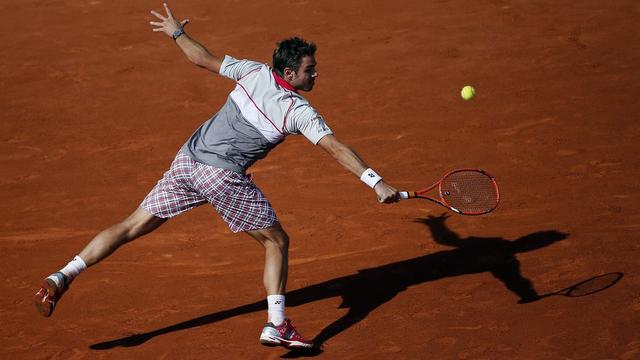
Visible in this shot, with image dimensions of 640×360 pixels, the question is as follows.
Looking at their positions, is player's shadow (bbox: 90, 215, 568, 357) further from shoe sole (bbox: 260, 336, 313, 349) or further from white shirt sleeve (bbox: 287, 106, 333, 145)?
white shirt sleeve (bbox: 287, 106, 333, 145)

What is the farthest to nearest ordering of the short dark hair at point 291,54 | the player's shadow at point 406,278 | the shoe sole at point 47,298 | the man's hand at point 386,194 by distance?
the player's shadow at point 406,278 → the shoe sole at point 47,298 → the short dark hair at point 291,54 → the man's hand at point 386,194

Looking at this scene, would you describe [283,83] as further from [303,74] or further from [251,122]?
[251,122]

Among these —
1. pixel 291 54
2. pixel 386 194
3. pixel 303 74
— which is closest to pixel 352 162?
pixel 386 194

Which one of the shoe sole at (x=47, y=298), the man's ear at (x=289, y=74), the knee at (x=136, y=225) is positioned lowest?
the shoe sole at (x=47, y=298)

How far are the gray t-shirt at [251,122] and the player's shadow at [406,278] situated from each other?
4.24ft

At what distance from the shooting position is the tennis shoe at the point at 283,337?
5926mm

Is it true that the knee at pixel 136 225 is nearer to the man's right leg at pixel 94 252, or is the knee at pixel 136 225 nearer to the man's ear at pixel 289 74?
the man's right leg at pixel 94 252

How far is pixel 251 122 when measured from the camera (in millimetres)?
5820

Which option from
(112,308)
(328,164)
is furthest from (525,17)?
(112,308)

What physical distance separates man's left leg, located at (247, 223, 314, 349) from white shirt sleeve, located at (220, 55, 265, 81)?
1025 mm

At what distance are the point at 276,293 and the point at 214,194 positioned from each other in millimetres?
760

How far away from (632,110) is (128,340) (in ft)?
20.2

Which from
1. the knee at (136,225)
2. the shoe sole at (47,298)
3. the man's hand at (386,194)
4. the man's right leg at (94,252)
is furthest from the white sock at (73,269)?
the man's hand at (386,194)

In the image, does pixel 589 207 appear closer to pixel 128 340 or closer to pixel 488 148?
pixel 488 148
